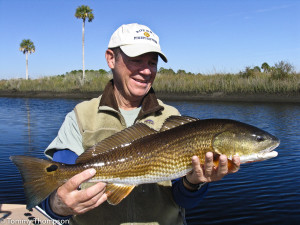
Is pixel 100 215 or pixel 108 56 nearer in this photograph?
pixel 100 215

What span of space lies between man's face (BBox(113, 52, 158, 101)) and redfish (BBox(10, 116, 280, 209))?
428mm

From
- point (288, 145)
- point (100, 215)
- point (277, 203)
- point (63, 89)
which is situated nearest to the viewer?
point (100, 215)

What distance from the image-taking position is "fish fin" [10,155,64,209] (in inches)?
100

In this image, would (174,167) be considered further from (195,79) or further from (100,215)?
(195,79)

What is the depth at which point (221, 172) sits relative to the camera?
2.64 metres

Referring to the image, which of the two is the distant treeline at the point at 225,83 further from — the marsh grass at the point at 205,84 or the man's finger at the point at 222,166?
the man's finger at the point at 222,166

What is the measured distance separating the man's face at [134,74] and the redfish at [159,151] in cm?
43

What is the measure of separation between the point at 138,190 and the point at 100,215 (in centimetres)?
42

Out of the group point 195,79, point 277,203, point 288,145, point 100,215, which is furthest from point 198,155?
point 195,79

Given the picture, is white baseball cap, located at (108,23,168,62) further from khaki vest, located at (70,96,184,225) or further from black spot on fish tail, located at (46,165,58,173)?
black spot on fish tail, located at (46,165,58,173)

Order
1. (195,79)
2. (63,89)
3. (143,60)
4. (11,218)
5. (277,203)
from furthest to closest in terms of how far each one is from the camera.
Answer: (63,89), (195,79), (277,203), (11,218), (143,60)

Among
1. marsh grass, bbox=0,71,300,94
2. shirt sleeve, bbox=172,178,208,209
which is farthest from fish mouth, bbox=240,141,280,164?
marsh grass, bbox=0,71,300,94

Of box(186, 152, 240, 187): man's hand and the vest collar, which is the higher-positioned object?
the vest collar

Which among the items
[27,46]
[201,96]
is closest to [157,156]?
[201,96]
